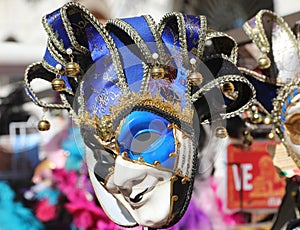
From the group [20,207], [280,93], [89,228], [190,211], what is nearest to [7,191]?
[20,207]

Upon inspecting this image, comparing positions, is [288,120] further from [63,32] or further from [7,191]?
[7,191]

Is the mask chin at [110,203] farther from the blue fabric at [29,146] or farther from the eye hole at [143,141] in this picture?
the blue fabric at [29,146]

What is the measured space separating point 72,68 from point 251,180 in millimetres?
887

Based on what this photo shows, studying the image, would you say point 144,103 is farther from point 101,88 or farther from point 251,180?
point 251,180

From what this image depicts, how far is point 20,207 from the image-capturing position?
133cm

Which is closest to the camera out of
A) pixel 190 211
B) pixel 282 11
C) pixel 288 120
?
pixel 288 120

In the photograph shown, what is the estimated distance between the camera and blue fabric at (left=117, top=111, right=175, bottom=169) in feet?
2.28

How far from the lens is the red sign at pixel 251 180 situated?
1.48 m

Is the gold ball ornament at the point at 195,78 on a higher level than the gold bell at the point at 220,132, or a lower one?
higher

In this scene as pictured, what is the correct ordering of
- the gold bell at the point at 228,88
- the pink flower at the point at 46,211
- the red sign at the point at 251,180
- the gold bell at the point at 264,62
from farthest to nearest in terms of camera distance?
the red sign at the point at 251,180
the pink flower at the point at 46,211
the gold bell at the point at 264,62
the gold bell at the point at 228,88

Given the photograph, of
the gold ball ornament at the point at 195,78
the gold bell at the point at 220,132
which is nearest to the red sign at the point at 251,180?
the gold bell at the point at 220,132

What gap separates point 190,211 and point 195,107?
0.56 metres

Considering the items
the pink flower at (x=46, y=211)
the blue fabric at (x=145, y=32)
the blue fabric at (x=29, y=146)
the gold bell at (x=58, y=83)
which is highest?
the blue fabric at (x=145, y=32)

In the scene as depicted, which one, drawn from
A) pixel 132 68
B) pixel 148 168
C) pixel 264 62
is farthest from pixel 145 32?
pixel 264 62
